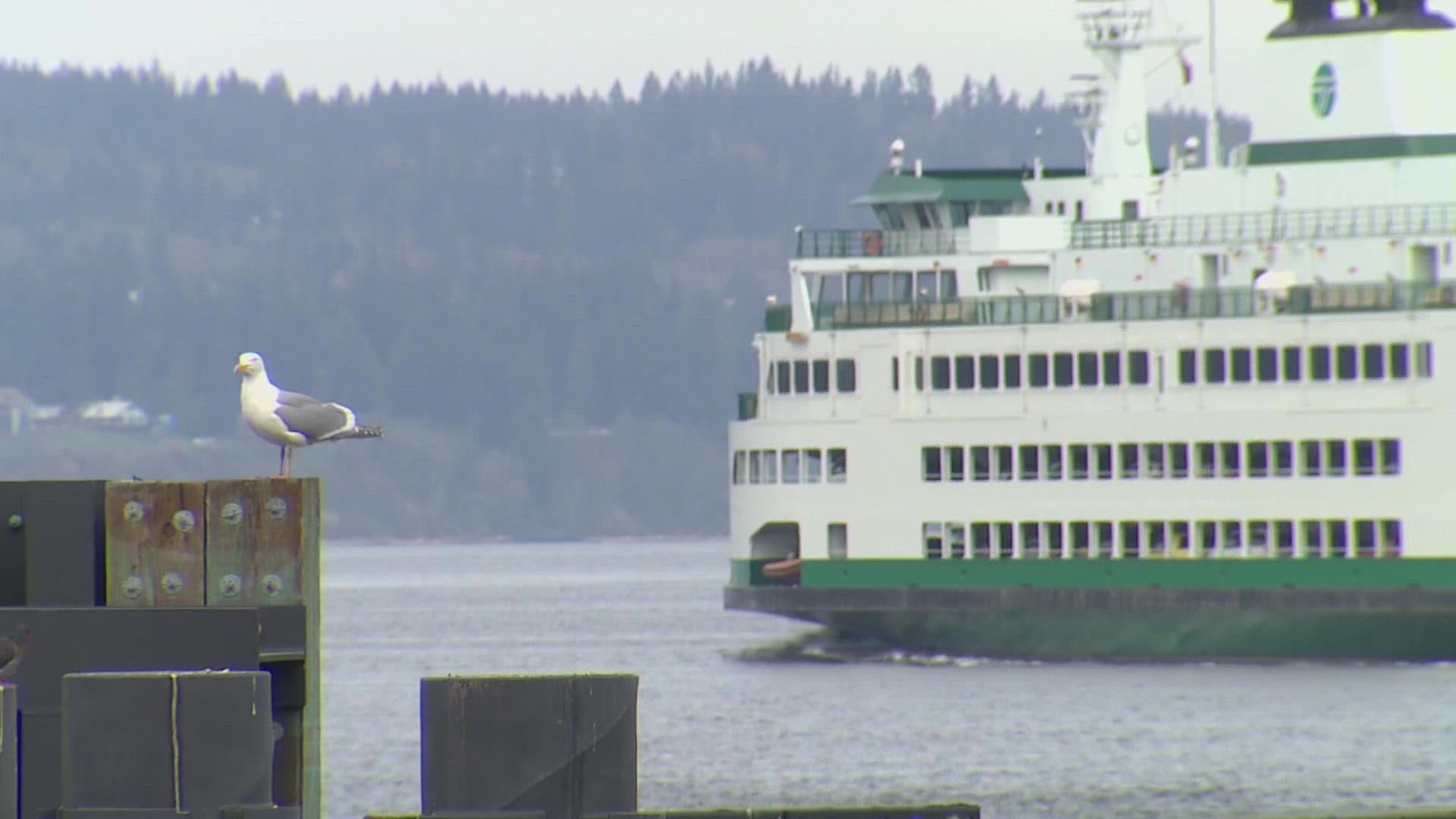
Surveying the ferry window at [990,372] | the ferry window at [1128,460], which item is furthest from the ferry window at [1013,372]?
the ferry window at [1128,460]

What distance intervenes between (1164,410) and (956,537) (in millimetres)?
3880

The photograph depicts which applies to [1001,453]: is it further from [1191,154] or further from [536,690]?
[536,690]

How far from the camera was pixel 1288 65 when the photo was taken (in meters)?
51.8

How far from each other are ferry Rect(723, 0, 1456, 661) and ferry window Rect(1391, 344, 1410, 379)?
103 mm

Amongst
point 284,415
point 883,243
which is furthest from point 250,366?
point 883,243

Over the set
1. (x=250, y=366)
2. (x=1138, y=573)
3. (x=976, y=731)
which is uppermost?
(x=250, y=366)

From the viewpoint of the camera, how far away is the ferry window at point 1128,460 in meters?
48.4

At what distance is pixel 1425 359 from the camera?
46.5m

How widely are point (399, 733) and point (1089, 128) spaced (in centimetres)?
2045

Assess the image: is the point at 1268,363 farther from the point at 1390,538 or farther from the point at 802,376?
the point at 802,376

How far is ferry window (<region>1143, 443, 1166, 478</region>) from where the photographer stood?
48.3 metres

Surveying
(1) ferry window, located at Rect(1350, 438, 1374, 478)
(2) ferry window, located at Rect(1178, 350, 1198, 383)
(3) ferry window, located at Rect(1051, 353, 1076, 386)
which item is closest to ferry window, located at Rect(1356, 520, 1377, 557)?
(1) ferry window, located at Rect(1350, 438, 1374, 478)

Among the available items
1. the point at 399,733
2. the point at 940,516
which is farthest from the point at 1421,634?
the point at 399,733

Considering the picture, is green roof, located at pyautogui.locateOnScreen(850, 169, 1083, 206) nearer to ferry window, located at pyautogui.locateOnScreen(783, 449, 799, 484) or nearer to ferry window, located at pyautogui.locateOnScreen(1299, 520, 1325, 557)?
ferry window, located at pyautogui.locateOnScreen(783, 449, 799, 484)
